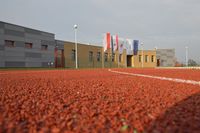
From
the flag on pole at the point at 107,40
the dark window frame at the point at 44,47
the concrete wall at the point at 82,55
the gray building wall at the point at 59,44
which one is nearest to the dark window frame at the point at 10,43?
the dark window frame at the point at 44,47

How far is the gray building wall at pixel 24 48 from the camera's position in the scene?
24.7 metres

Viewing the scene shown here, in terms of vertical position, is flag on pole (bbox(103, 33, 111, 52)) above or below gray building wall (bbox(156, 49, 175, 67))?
above

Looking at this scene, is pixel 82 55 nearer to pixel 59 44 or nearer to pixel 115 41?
pixel 59 44

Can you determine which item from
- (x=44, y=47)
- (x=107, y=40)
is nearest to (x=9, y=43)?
(x=44, y=47)

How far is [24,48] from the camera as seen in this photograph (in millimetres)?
27406

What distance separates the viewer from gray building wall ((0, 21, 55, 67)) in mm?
24656

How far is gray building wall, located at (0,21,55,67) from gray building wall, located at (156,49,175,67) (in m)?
35.1

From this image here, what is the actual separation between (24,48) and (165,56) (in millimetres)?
41992

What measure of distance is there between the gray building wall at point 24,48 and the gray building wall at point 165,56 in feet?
115

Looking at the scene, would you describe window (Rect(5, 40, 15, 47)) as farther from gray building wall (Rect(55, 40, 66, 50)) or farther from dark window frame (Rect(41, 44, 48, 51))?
gray building wall (Rect(55, 40, 66, 50))

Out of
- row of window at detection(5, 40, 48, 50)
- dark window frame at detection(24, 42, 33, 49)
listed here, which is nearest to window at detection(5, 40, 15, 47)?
row of window at detection(5, 40, 48, 50)

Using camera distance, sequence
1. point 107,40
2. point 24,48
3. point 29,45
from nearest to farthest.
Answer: point 24,48, point 29,45, point 107,40

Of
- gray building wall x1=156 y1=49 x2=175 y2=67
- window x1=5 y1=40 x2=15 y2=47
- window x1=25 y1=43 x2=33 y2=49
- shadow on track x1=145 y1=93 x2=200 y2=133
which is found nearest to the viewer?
shadow on track x1=145 y1=93 x2=200 y2=133

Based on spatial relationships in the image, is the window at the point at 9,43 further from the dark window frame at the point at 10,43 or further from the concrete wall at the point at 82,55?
the concrete wall at the point at 82,55
